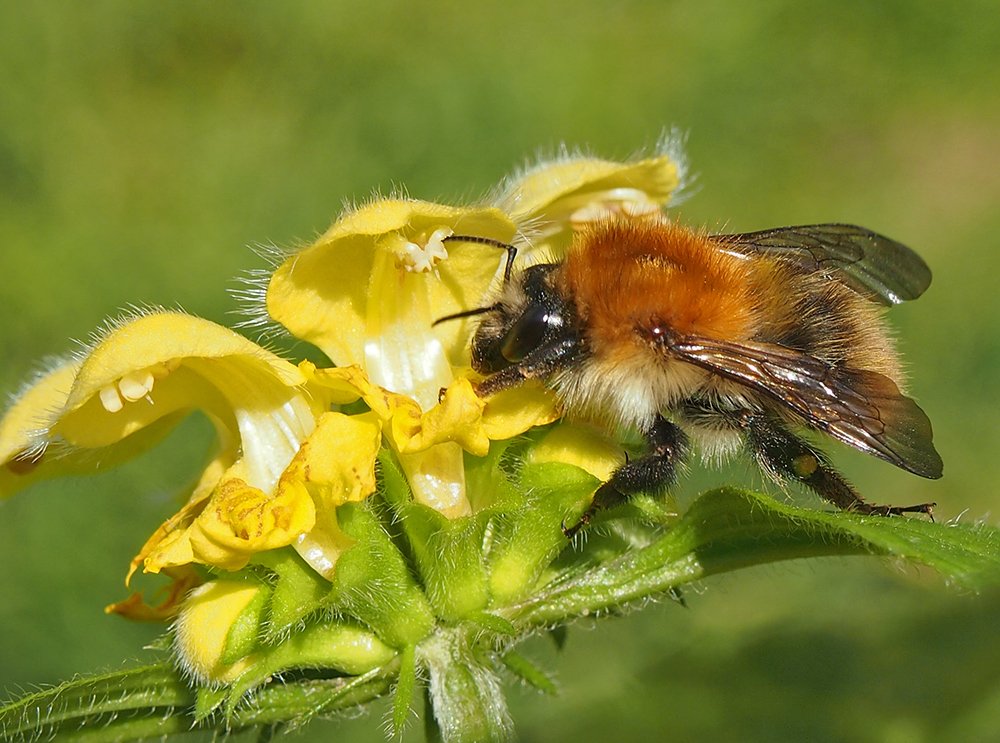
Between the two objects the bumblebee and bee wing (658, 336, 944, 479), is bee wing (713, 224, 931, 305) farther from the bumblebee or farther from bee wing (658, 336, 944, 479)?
bee wing (658, 336, 944, 479)

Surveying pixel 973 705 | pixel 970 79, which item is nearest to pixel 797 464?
pixel 973 705

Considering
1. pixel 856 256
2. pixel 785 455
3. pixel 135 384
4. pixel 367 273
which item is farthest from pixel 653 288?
pixel 135 384

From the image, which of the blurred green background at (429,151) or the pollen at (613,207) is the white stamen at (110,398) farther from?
the blurred green background at (429,151)

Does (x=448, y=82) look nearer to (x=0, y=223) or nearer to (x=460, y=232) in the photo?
(x=0, y=223)

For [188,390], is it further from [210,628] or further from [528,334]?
[528,334]

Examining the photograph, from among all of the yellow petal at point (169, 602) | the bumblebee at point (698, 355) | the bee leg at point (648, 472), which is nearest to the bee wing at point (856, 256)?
the bumblebee at point (698, 355)

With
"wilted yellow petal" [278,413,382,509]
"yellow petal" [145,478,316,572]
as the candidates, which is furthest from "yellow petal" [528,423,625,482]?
"yellow petal" [145,478,316,572]
